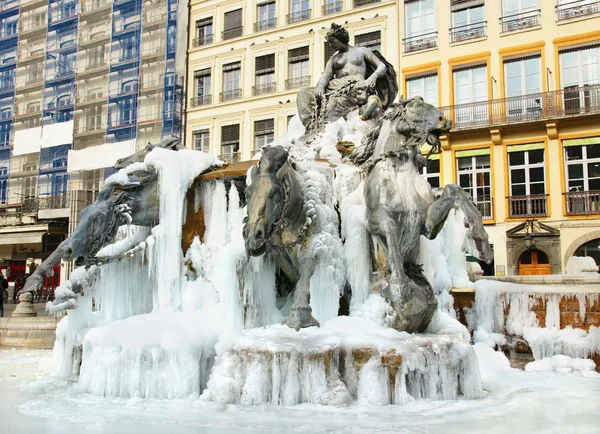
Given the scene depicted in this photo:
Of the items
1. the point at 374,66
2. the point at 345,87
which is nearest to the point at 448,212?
the point at 345,87

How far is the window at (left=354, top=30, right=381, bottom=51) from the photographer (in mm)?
28266

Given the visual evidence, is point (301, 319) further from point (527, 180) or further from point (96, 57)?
point (96, 57)

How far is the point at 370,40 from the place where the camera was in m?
28.5

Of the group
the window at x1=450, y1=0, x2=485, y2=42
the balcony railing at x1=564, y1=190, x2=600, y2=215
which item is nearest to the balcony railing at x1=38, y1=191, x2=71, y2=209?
→ the window at x1=450, y1=0, x2=485, y2=42

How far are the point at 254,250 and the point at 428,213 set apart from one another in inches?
67.9

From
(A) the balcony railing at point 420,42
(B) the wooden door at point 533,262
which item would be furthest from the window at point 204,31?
(B) the wooden door at point 533,262

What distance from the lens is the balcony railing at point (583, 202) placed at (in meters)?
22.0

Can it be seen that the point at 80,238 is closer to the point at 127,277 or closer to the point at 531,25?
the point at 127,277

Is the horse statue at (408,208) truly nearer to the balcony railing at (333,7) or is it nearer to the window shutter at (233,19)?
the balcony railing at (333,7)

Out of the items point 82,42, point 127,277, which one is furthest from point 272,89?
point 127,277

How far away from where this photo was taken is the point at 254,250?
470cm

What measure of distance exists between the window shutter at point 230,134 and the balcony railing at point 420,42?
32.6ft

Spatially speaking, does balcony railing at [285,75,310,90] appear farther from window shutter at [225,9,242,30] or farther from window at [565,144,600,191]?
window at [565,144,600,191]

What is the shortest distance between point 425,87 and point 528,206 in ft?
23.7
